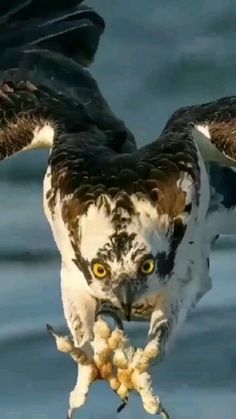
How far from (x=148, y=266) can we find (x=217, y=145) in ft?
1.95

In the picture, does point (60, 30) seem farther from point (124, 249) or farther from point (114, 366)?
point (114, 366)

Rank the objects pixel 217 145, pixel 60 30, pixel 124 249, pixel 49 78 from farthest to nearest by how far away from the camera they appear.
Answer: pixel 60 30
pixel 49 78
pixel 217 145
pixel 124 249

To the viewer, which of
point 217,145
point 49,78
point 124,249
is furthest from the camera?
point 49,78

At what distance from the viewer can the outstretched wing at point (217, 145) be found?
9430mm

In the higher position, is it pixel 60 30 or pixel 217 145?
pixel 217 145

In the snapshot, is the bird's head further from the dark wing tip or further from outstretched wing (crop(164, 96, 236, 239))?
the dark wing tip

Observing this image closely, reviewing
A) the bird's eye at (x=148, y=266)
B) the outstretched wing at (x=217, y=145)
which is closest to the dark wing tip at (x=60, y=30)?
the outstretched wing at (x=217, y=145)

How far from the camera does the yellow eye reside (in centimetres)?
896

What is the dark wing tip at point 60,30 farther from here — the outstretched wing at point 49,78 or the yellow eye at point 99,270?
the yellow eye at point 99,270

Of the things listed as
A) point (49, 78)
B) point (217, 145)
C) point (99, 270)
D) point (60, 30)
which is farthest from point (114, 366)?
point (60, 30)

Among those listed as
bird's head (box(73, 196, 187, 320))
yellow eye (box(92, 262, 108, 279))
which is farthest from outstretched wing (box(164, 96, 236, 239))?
yellow eye (box(92, 262, 108, 279))

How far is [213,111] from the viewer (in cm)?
955

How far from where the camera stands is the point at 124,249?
8945mm

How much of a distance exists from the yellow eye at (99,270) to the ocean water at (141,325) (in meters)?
1.04
